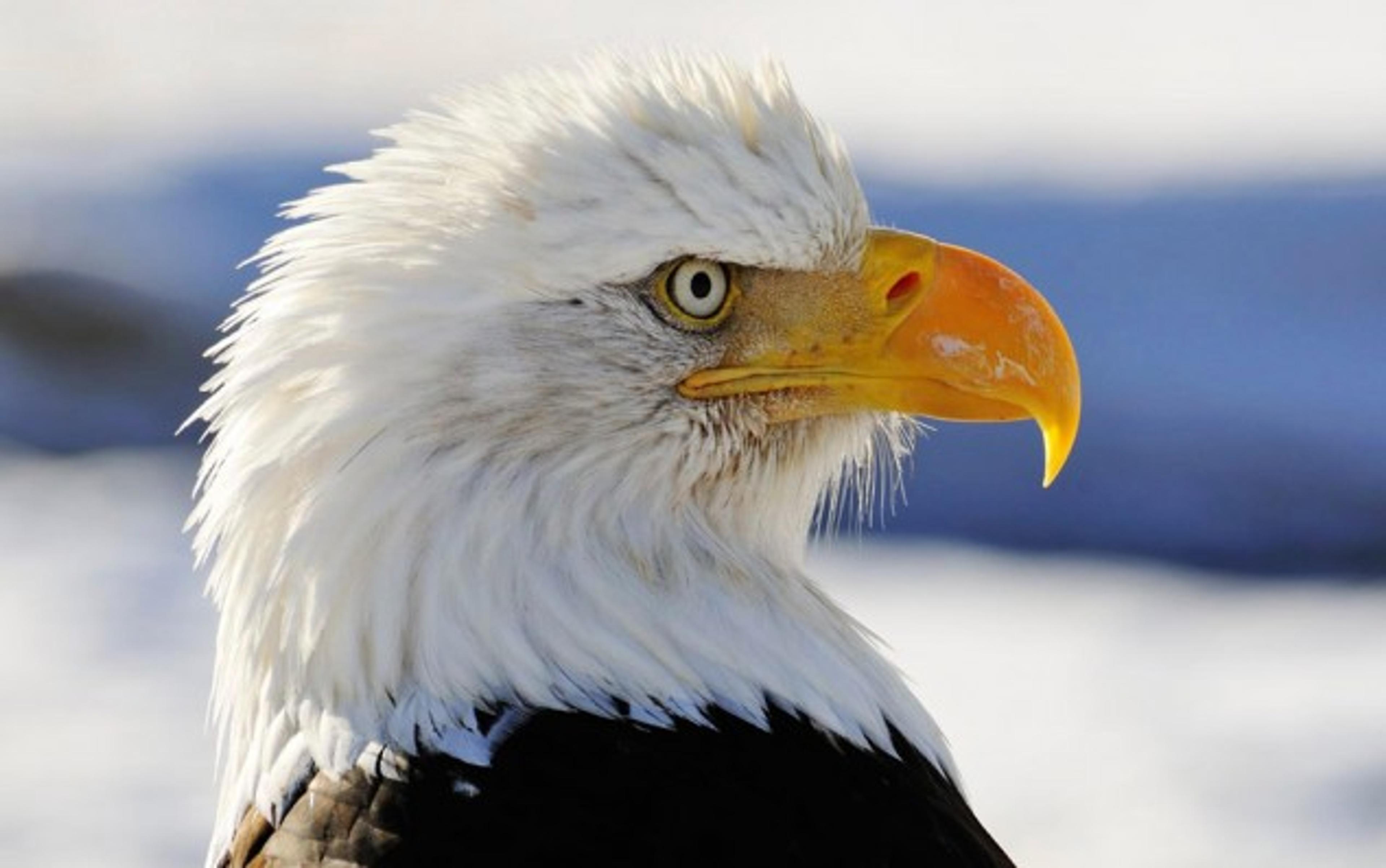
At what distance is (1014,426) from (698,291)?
4.66m

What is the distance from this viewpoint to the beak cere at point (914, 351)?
10.2 feet

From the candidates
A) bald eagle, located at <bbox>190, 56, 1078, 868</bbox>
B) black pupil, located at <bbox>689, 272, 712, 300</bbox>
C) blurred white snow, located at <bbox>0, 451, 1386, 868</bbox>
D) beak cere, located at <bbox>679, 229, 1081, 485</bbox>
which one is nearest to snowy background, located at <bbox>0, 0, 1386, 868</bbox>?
blurred white snow, located at <bbox>0, 451, 1386, 868</bbox>

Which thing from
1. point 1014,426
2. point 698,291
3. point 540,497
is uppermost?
point 1014,426

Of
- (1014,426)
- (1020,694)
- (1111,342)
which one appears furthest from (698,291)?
(1111,342)

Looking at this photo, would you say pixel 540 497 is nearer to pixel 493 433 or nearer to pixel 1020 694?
pixel 493 433

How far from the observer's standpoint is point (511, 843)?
2678 mm

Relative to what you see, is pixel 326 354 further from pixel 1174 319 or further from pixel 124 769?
pixel 1174 319

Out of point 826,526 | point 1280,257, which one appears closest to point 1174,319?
point 1280,257

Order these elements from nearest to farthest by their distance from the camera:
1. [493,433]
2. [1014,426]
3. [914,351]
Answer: [493,433]
[914,351]
[1014,426]

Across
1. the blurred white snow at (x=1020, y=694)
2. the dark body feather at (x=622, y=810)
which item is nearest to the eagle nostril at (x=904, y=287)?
the dark body feather at (x=622, y=810)

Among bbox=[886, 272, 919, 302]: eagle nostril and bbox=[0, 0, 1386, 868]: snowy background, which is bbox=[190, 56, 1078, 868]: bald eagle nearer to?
bbox=[886, 272, 919, 302]: eagle nostril

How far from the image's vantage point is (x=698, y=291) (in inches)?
119

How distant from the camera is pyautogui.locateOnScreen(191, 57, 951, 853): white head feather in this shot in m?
2.88

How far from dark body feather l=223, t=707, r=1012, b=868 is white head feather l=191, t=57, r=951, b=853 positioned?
0.18ft
